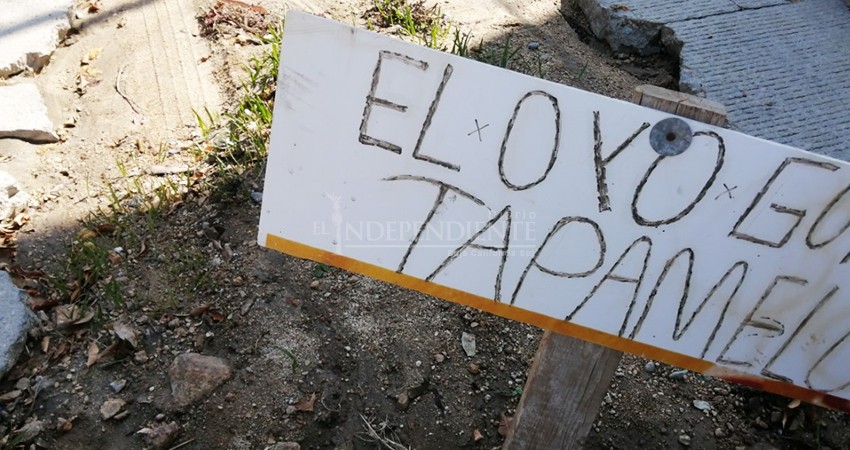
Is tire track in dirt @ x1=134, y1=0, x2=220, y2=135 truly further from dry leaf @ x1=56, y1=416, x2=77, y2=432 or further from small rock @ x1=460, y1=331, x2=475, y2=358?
small rock @ x1=460, y1=331, x2=475, y2=358

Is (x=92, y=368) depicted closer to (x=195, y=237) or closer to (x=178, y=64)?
(x=195, y=237)

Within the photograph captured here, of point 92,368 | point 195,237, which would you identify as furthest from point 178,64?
point 92,368

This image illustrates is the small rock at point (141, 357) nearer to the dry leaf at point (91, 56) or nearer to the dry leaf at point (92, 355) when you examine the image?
the dry leaf at point (92, 355)

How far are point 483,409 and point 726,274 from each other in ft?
3.45

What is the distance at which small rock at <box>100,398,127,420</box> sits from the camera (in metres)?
2.26

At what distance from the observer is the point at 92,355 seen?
2.41 metres

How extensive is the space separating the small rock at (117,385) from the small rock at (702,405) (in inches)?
73.1

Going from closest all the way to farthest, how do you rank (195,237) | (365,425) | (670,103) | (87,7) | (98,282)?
(670,103)
(365,425)
(98,282)
(195,237)
(87,7)

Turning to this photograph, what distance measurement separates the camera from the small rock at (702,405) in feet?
8.02

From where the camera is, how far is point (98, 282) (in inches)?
103

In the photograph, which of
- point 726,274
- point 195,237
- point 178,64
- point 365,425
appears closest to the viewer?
point 726,274

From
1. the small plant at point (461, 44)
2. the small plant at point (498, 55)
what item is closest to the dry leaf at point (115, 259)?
the small plant at point (461, 44)

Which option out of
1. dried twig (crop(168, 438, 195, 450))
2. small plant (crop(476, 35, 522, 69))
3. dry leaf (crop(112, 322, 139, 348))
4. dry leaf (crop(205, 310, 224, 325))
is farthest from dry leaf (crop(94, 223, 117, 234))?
small plant (crop(476, 35, 522, 69))

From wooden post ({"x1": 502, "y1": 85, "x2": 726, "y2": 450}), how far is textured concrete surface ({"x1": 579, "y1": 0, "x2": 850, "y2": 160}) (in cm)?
182
